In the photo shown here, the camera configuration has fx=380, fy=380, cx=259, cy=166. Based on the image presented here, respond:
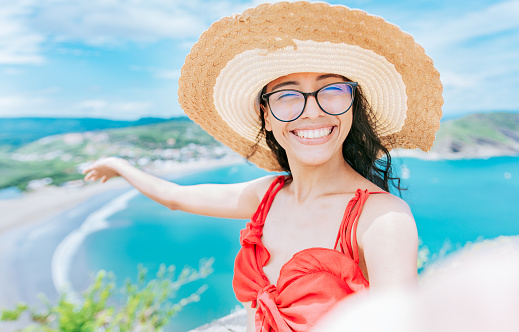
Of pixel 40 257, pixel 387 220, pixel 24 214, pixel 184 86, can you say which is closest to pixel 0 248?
pixel 40 257

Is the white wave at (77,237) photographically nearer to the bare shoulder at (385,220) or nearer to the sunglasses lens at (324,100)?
the sunglasses lens at (324,100)

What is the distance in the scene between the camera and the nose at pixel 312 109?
1.30 m

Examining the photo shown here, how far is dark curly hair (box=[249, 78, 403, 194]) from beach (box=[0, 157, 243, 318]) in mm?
7068

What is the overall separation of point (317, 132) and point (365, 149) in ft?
1.06

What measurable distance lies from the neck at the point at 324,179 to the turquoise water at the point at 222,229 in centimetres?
638

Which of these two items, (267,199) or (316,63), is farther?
(267,199)

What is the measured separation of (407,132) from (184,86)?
98 cm

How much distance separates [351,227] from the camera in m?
1.20

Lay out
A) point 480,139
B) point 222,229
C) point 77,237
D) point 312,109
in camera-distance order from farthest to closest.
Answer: point 480,139
point 222,229
point 77,237
point 312,109

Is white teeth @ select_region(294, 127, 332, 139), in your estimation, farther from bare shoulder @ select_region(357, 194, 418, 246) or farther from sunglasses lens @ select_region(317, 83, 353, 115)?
bare shoulder @ select_region(357, 194, 418, 246)

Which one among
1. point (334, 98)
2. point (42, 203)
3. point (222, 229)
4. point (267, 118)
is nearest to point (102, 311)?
point (267, 118)

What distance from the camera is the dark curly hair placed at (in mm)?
1501

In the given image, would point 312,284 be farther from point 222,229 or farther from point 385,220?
point 222,229

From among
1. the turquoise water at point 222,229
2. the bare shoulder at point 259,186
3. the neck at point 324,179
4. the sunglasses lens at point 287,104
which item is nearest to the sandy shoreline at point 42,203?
the turquoise water at point 222,229
